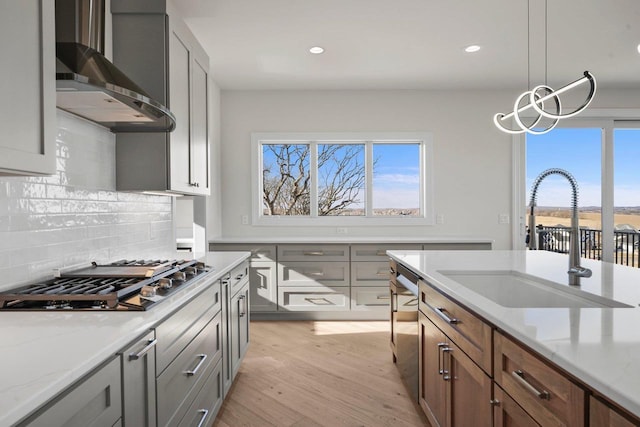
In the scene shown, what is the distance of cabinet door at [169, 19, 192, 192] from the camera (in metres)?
2.26

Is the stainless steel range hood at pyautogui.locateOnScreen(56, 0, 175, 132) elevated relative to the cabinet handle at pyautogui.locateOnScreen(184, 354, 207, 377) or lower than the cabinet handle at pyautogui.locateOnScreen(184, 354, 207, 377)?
elevated

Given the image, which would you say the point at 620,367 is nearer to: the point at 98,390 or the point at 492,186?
the point at 98,390

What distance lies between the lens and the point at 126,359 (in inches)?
42.4

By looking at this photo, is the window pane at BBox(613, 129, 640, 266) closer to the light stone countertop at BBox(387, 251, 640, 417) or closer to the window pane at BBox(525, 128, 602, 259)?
the window pane at BBox(525, 128, 602, 259)

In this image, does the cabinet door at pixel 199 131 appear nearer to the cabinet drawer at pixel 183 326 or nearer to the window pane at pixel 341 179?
the cabinet drawer at pixel 183 326

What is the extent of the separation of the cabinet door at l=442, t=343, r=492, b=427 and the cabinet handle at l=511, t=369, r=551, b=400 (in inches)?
7.5

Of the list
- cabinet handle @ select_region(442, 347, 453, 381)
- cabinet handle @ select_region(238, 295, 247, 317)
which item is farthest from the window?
cabinet handle @ select_region(442, 347, 453, 381)

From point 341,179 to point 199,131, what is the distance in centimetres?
223

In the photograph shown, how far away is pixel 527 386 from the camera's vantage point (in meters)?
1.02

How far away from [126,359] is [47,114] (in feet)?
2.57

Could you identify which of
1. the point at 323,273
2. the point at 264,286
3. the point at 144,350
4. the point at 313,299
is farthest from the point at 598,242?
the point at 144,350

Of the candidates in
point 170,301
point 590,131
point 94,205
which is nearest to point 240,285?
point 94,205

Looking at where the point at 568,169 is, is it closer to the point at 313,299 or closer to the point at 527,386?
the point at 313,299

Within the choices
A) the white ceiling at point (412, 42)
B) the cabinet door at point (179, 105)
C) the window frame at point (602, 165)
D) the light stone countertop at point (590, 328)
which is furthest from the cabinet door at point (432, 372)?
the window frame at point (602, 165)
